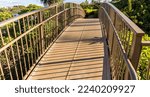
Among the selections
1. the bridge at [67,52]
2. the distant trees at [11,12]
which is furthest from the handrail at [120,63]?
the distant trees at [11,12]

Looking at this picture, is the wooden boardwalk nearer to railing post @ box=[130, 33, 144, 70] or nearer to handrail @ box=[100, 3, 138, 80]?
handrail @ box=[100, 3, 138, 80]

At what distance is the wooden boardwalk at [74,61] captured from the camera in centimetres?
443

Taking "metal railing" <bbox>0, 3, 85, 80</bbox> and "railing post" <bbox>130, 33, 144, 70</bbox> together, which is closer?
"railing post" <bbox>130, 33, 144, 70</bbox>

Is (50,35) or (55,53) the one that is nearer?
(55,53)

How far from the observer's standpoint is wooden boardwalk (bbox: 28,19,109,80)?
443 cm

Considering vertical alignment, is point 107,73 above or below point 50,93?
below

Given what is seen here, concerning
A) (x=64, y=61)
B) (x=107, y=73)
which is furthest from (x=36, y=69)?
(x=107, y=73)

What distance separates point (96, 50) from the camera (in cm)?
594

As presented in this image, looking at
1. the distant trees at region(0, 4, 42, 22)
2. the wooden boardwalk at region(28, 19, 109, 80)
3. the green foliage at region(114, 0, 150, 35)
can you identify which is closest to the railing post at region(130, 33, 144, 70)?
the wooden boardwalk at region(28, 19, 109, 80)

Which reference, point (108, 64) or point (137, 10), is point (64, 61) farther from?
point (137, 10)

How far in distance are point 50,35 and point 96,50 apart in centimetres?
172

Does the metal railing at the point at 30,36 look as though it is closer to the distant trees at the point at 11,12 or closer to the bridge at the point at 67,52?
the bridge at the point at 67,52

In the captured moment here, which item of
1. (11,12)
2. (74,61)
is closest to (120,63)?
(74,61)

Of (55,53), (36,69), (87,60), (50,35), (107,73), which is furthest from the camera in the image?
(50,35)
